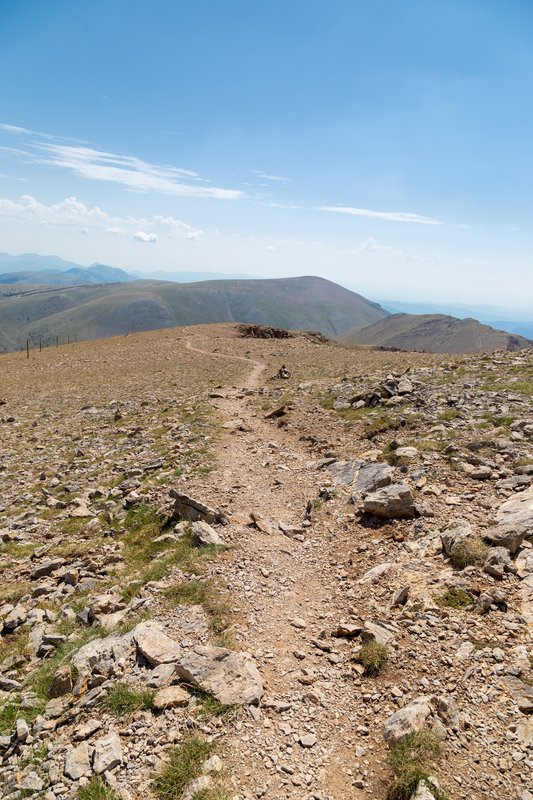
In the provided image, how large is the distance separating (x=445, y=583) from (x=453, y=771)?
4168 mm

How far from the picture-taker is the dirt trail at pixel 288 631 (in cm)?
649

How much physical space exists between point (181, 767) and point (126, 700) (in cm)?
172

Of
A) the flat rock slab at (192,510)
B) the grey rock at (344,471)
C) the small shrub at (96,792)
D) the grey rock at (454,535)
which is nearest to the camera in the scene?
the small shrub at (96,792)

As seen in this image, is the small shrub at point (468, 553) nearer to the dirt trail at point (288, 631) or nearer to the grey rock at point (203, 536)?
the dirt trail at point (288, 631)

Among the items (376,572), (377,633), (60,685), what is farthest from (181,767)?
(376,572)

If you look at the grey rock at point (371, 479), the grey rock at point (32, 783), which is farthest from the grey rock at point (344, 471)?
the grey rock at point (32, 783)

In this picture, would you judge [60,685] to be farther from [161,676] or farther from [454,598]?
[454,598]

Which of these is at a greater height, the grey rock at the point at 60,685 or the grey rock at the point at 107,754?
the grey rock at the point at 107,754

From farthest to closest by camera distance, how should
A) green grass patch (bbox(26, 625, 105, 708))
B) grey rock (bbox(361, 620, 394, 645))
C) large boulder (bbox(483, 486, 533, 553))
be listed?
large boulder (bbox(483, 486, 533, 553)) → grey rock (bbox(361, 620, 394, 645)) → green grass patch (bbox(26, 625, 105, 708))

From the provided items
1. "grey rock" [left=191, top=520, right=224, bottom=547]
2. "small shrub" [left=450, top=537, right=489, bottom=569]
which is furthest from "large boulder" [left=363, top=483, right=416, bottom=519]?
"grey rock" [left=191, top=520, right=224, bottom=547]

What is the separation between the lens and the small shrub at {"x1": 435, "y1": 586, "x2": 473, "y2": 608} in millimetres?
9211

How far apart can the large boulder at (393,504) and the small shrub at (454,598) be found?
3.87m

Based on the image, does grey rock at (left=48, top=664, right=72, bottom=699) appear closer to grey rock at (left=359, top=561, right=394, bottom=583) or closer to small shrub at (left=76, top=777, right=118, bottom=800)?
small shrub at (left=76, top=777, right=118, bottom=800)

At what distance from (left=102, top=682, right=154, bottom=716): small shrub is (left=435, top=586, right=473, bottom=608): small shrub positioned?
6188 mm
